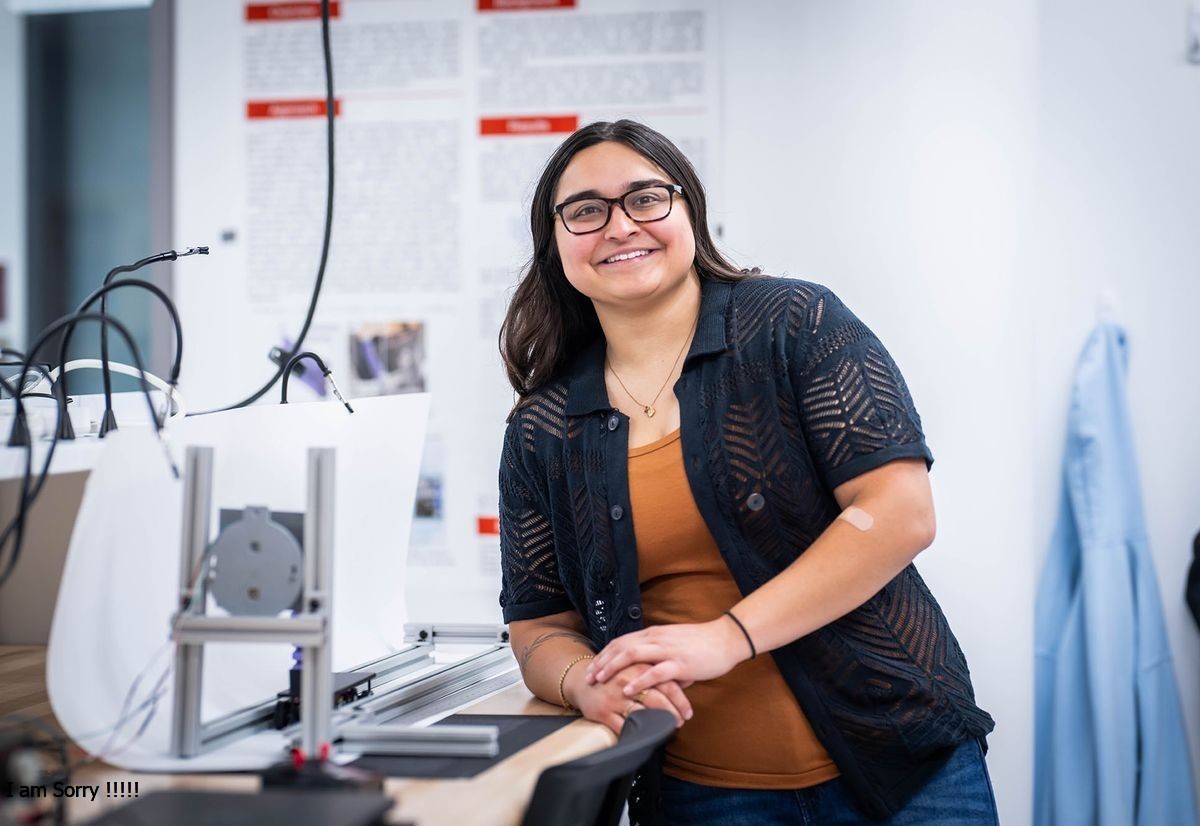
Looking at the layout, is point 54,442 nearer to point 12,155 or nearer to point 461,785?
point 461,785

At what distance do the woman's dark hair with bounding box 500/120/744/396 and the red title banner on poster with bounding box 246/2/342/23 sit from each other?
1195 mm

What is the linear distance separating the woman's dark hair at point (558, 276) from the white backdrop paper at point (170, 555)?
0.97 feet

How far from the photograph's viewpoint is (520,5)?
7.41 ft

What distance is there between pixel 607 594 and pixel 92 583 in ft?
1.98

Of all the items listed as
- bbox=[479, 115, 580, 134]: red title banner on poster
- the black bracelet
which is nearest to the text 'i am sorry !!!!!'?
the black bracelet

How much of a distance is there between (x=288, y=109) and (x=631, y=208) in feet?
4.38

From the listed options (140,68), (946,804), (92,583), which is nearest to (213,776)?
(92,583)

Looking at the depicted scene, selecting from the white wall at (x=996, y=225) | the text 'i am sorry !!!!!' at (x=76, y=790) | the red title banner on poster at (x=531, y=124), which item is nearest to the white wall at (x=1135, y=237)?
the white wall at (x=996, y=225)

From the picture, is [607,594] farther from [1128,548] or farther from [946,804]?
[1128,548]

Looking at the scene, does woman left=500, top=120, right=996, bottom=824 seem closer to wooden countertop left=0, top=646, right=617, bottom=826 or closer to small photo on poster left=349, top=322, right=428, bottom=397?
wooden countertop left=0, top=646, right=617, bottom=826

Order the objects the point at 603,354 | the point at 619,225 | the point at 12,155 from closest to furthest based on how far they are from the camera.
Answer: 1. the point at 619,225
2. the point at 603,354
3. the point at 12,155

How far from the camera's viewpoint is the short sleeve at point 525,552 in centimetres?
136

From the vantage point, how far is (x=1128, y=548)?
208 centimetres

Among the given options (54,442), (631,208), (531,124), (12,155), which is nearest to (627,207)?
(631,208)
